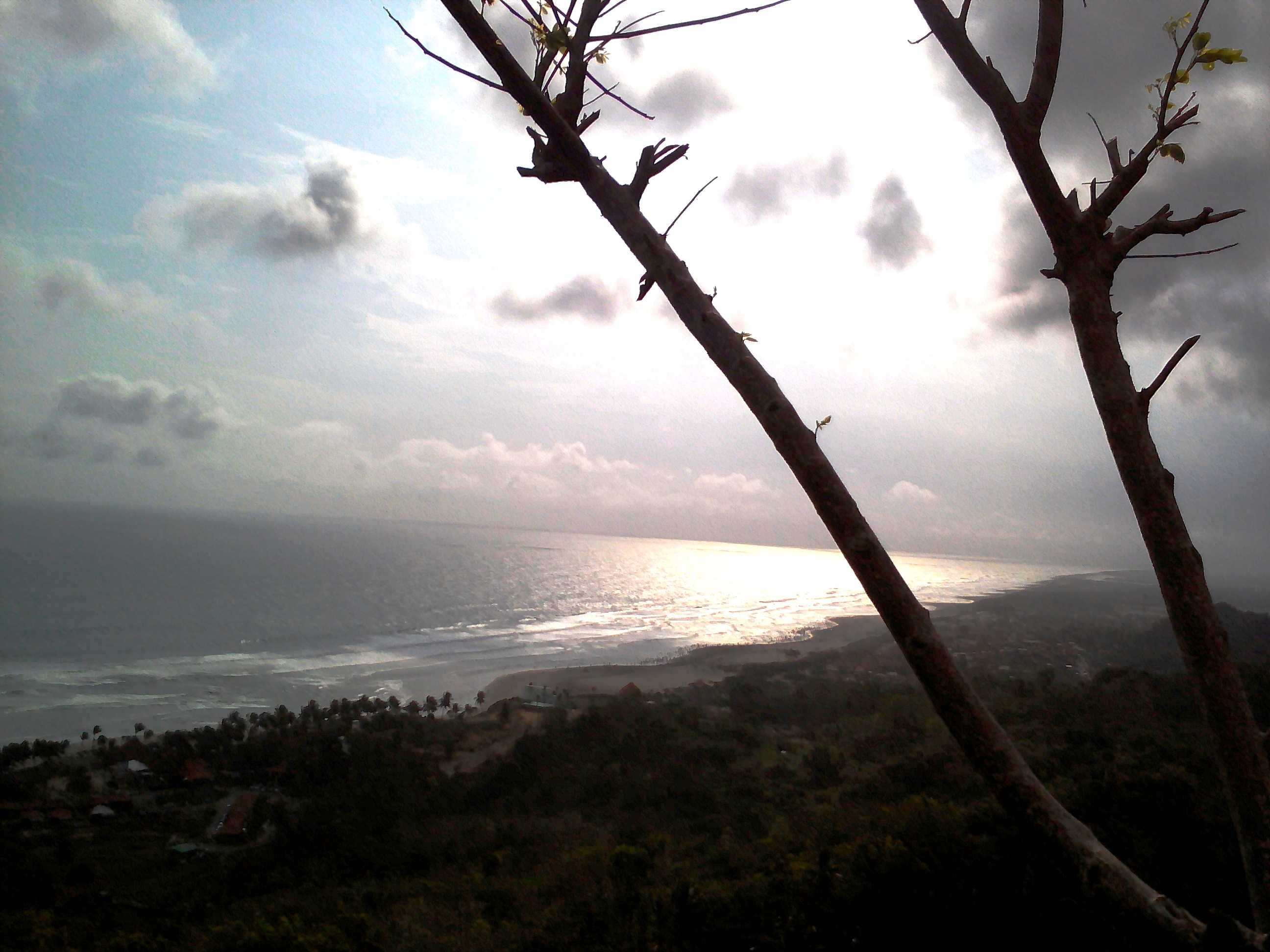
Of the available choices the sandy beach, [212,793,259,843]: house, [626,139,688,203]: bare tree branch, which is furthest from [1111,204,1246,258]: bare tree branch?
the sandy beach

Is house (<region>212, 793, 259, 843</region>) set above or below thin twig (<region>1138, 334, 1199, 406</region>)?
below

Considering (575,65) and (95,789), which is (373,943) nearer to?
(575,65)

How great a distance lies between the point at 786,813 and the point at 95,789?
51.4 feet

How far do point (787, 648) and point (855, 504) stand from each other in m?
37.9

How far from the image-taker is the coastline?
2900 centimetres

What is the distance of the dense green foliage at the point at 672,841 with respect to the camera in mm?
4840

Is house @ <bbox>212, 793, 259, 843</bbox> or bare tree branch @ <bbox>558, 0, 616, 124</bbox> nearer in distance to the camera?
bare tree branch @ <bbox>558, 0, 616, 124</bbox>

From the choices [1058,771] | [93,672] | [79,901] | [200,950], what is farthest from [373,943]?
[93,672]

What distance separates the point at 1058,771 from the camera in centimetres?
1016

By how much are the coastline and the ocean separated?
178cm

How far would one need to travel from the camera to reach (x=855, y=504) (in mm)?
2059

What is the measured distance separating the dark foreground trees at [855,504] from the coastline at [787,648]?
2439 centimetres

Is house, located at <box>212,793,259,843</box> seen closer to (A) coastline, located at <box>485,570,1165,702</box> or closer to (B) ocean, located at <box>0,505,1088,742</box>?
(B) ocean, located at <box>0,505,1088,742</box>

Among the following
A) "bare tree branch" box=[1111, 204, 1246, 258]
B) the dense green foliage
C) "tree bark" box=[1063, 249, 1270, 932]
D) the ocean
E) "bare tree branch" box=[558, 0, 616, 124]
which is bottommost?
the ocean
